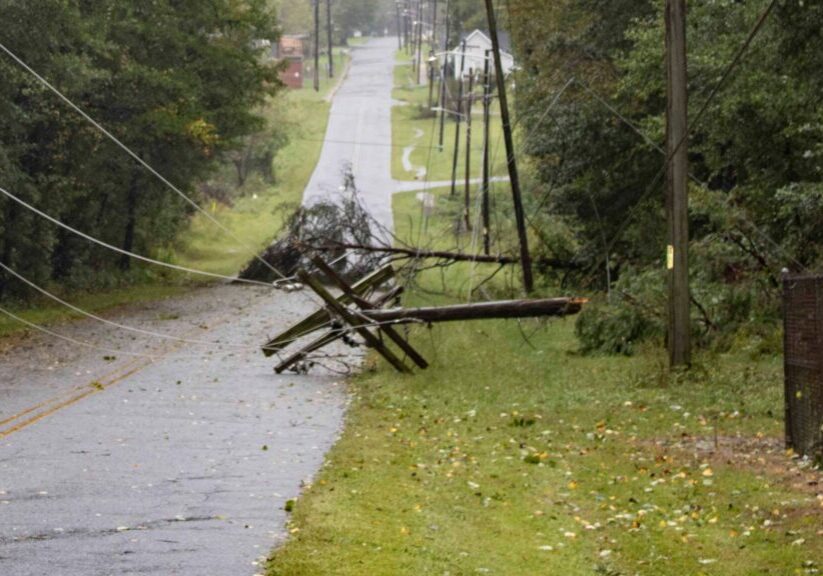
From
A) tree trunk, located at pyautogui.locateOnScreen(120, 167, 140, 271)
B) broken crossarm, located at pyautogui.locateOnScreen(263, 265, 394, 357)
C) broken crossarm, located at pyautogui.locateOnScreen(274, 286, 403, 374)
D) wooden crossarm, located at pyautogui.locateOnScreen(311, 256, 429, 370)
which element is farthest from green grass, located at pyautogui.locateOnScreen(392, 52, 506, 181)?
broken crossarm, located at pyautogui.locateOnScreen(274, 286, 403, 374)

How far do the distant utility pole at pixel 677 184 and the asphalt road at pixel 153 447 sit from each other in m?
4.91

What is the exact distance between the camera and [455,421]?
17.4 meters

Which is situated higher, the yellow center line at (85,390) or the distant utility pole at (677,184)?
the distant utility pole at (677,184)

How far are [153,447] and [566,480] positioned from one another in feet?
15.2

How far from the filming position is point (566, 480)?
511 inches

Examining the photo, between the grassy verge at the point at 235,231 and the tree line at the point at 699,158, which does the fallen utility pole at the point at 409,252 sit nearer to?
the tree line at the point at 699,158

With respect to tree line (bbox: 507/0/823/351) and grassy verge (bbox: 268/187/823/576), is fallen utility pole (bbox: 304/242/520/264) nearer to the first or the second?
tree line (bbox: 507/0/823/351)

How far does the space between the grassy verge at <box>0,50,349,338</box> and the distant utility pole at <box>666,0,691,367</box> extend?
15998mm

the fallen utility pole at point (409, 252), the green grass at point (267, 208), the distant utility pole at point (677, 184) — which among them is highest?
the distant utility pole at point (677, 184)

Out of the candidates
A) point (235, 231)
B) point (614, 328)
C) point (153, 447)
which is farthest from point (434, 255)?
point (235, 231)

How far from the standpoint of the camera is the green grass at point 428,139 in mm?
73375

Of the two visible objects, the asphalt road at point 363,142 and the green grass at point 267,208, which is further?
the asphalt road at point 363,142

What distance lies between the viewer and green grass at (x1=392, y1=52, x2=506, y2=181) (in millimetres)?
73375

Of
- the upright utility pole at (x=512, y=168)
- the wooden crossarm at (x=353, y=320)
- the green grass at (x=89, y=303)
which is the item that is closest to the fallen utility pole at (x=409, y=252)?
the upright utility pole at (x=512, y=168)
